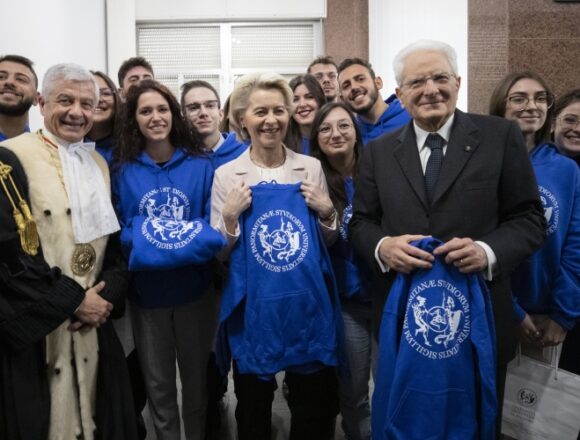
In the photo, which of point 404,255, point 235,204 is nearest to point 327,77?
point 235,204

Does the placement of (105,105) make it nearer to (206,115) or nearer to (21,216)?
(206,115)

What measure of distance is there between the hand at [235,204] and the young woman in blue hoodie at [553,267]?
4.14 feet

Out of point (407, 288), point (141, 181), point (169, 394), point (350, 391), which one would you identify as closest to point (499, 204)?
point (407, 288)

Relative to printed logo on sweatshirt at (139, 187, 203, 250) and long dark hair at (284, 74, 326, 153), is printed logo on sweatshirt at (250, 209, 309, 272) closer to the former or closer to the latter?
printed logo on sweatshirt at (139, 187, 203, 250)

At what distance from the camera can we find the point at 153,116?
2.42 meters

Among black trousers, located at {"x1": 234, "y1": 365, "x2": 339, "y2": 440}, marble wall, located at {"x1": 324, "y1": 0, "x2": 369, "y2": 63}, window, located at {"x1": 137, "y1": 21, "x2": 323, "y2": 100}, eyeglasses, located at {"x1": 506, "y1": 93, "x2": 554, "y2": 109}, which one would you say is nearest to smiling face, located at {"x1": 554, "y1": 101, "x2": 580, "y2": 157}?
eyeglasses, located at {"x1": 506, "y1": 93, "x2": 554, "y2": 109}

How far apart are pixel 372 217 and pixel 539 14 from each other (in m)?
A: 2.94

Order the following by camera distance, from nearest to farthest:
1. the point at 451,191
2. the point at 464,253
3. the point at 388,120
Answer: the point at 464,253
the point at 451,191
the point at 388,120

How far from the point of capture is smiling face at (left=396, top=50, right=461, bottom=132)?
1.83 metres

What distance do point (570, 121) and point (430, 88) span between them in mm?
1095

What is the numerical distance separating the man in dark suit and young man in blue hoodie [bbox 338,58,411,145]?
131 cm

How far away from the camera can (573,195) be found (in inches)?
84.7

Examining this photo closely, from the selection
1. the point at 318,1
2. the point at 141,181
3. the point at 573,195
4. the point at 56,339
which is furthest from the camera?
the point at 318,1

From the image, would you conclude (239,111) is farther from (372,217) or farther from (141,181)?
(372,217)
